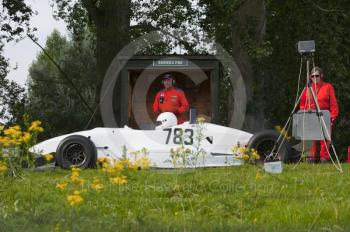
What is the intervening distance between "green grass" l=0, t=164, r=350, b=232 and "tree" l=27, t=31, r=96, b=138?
3827 centimetres

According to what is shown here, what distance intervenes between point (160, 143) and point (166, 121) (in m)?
0.51

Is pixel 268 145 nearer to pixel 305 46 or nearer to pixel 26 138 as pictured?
pixel 305 46

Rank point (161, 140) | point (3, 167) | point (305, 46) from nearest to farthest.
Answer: point (3, 167) → point (305, 46) → point (161, 140)

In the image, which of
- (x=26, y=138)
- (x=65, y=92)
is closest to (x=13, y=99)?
(x=65, y=92)

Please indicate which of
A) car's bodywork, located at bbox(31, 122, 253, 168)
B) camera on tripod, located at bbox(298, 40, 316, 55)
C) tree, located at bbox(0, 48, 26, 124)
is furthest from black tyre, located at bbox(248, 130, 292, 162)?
tree, located at bbox(0, 48, 26, 124)

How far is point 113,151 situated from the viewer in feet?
50.8

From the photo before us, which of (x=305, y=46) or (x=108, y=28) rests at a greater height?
(x=108, y=28)

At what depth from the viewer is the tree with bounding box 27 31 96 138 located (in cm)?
5225

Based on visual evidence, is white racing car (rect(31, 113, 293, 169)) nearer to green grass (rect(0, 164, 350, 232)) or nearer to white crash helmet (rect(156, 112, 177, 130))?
white crash helmet (rect(156, 112, 177, 130))

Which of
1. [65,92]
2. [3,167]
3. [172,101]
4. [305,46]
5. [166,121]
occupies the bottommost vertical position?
Answer: [3,167]

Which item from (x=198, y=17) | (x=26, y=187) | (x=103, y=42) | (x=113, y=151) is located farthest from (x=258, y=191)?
(x=198, y=17)

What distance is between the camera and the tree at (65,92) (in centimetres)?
5225

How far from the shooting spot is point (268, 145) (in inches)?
596

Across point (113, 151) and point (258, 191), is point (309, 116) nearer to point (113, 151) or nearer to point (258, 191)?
point (113, 151)
